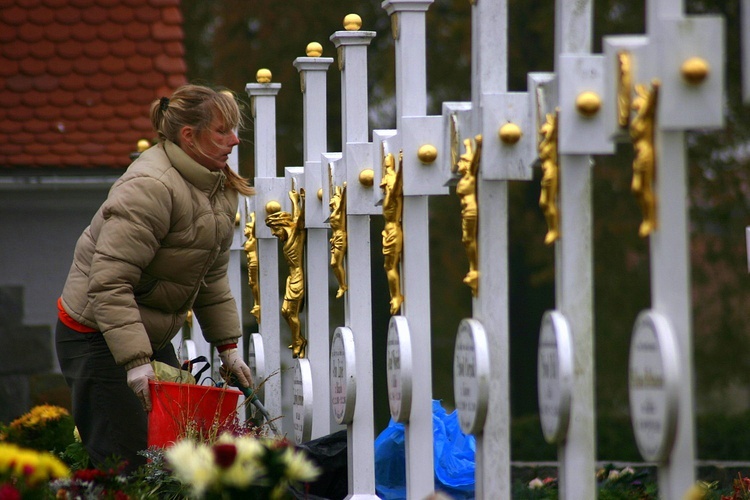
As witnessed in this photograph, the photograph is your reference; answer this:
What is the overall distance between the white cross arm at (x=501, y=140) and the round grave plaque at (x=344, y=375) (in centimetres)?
121

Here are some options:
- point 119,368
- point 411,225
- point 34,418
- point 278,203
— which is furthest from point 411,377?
point 34,418

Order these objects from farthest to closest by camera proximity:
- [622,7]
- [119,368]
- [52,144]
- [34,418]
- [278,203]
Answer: [622,7] → [52,144] → [34,418] → [278,203] → [119,368]

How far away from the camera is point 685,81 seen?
8.76 ft

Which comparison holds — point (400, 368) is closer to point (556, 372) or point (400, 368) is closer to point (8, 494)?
point (556, 372)

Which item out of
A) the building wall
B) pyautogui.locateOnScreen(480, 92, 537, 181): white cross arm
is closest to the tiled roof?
the building wall

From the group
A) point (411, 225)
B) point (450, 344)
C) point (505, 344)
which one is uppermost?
point (411, 225)

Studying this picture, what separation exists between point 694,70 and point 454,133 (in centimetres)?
124

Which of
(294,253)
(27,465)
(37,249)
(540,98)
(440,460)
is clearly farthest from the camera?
(37,249)

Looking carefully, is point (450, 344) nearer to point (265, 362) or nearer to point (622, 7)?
point (622, 7)

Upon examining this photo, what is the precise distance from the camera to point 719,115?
268cm

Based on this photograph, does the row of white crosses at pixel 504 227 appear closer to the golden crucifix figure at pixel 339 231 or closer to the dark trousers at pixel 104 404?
the golden crucifix figure at pixel 339 231

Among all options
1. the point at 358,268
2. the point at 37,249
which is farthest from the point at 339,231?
the point at 37,249

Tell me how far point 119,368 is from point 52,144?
5061 millimetres

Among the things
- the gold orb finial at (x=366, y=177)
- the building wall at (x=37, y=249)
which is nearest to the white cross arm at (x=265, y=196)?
the gold orb finial at (x=366, y=177)
